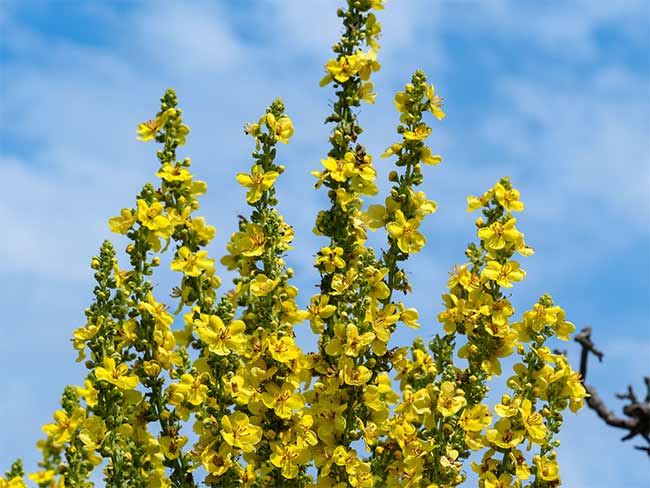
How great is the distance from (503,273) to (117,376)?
280 cm

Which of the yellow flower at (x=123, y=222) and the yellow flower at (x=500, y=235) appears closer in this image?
the yellow flower at (x=123, y=222)

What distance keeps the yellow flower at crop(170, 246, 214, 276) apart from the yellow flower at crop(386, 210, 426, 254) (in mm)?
1278

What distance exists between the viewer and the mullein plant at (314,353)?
7.70 metres

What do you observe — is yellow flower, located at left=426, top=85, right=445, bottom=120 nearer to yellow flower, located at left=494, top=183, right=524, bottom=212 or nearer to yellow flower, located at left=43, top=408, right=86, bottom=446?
yellow flower, located at left=494, top=183, right=524, bottom=212

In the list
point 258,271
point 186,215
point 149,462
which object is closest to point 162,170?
point 186,215

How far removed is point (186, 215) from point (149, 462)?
1710mm

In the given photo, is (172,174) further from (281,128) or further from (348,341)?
(348,341)

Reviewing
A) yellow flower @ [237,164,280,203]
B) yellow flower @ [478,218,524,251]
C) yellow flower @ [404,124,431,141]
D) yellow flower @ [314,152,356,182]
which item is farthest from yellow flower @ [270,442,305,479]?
yellow flower @ [404,124,431,141]

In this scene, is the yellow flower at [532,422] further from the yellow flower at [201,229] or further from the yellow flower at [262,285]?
the yellow flower at [201,229]

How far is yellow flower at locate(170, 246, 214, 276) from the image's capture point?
8023 millimetres

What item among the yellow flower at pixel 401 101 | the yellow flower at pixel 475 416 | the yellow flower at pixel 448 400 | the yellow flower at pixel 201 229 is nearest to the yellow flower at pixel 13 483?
the yellow flower at pixel 201 229

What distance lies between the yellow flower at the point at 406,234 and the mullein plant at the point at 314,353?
0.4 inches

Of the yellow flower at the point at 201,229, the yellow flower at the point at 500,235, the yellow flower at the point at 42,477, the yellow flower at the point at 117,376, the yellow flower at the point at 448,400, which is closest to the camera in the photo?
the yellow flower at the point at 117,376

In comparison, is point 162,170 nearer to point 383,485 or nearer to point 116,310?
point 116,310
